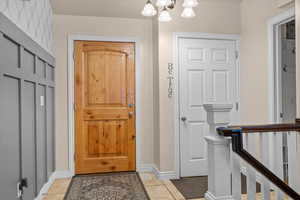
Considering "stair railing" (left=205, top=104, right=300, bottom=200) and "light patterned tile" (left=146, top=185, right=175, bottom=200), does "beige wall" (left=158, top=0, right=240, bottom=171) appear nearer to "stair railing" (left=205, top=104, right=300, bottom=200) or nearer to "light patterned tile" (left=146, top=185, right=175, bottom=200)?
"light patterned tile" (left=146, top=185, right=175, bottom=200)

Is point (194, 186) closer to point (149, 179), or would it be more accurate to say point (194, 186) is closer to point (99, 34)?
point (149, 179)

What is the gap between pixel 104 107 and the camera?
3691 millimetres

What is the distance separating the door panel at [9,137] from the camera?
1714 mm

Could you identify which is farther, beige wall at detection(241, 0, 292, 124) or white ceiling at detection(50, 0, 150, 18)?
white ceiling at detection(50, 0, 150, 18)

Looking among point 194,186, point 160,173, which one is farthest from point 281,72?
point 160,173

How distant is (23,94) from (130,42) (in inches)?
80.6

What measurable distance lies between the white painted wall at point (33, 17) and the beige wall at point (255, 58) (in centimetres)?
282

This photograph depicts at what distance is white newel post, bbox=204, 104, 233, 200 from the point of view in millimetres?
1631

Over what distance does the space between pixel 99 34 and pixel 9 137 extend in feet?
7.54

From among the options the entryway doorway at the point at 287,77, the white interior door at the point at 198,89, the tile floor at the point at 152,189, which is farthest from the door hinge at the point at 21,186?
the entryway doorway at the point at 287,77

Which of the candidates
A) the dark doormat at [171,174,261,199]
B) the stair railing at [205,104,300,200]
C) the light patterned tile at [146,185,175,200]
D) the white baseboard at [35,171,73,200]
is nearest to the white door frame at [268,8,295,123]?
the dark doormat at [171,174,261,199]

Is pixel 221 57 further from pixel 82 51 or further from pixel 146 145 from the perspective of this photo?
pixel 82 51

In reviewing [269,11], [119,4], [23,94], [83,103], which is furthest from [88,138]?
[269,11]

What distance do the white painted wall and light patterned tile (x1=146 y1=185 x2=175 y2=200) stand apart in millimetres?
2246
